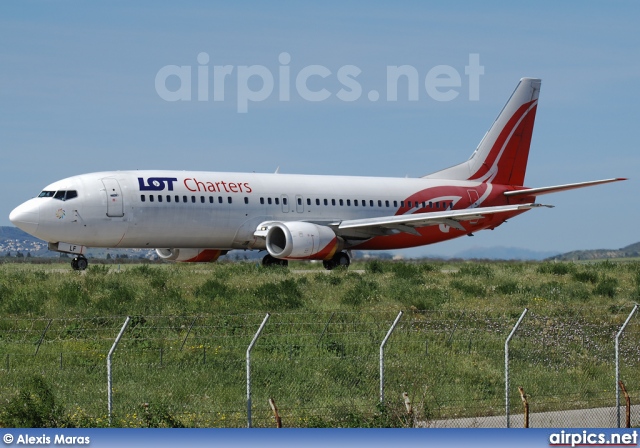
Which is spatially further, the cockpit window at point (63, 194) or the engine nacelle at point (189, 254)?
the engine nacelle at point (189, 254)

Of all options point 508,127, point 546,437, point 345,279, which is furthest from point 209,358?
point 508,127

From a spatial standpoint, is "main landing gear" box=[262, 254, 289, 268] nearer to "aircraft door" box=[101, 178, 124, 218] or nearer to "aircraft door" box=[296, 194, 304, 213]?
"aircraft door" box=[296, 194, 304, 213]

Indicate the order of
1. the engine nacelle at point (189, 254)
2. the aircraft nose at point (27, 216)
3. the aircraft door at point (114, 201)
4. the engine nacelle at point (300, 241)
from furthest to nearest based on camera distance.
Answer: the engine nacelle at point (189, 254), the engine nacelle at point (300, 241), the aircraft door at point (114, 201), the aircraft nose at point (27, 216)

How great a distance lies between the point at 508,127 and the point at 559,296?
17.6m

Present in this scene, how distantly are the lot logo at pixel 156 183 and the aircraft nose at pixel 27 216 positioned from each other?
3471 millimetres

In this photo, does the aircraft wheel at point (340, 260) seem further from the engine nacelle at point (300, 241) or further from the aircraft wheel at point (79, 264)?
the aircraft wheel at point (79, 264)

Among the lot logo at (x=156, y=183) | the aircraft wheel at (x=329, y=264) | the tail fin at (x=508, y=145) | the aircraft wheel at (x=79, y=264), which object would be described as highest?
the tail fin at (x=508, y=145)

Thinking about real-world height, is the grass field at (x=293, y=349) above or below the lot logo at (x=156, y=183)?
below

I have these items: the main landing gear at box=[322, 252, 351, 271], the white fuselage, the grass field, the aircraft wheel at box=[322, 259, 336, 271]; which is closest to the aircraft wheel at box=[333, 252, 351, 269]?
the main landing gear at box=[322, 252, 351, 271]

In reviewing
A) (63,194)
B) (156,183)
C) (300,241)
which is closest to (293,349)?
(63,194)

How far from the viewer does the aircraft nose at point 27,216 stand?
34.7 meters

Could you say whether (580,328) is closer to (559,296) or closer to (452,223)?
(559,296)

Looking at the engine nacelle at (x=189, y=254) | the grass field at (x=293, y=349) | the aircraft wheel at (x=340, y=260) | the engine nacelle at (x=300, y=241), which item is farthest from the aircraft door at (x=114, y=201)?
the aircraft wheel at (x=340, y=260)

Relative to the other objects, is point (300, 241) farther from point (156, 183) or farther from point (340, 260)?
point (156, 183)
